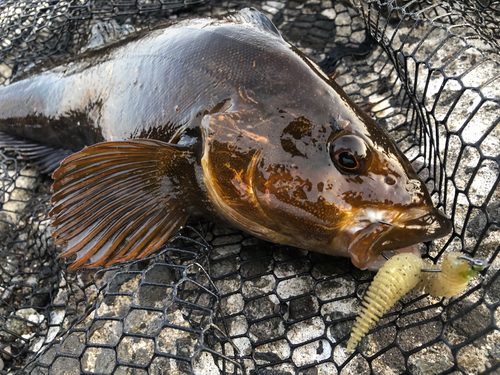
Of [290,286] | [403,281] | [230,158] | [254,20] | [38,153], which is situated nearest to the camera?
[403,281]

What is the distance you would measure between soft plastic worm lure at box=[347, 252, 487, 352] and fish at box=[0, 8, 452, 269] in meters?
0.15

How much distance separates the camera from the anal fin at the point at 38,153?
3.35m

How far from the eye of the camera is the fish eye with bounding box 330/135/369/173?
182cm

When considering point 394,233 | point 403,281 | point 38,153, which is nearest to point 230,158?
point 394,233

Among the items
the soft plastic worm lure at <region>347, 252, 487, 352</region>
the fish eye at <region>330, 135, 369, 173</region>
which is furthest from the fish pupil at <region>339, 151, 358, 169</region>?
the soft plastic worm lure at <region>347, 252, 487, 352</region>

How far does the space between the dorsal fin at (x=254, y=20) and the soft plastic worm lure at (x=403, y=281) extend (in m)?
1.65

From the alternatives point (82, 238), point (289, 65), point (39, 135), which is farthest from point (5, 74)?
point (289, 65)

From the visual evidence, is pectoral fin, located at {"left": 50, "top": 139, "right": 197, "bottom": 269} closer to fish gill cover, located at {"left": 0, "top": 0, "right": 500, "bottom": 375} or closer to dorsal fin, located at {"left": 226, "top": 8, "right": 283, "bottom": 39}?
fish gill cover, located at {"left": 0, "top": 0, "right": 500, "bottom": 375}

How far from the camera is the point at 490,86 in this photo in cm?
274

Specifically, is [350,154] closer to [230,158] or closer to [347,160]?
[347,160]

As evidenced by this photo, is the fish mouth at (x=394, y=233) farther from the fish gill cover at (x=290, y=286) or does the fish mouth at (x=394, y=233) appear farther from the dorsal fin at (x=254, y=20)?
the dorsal fin at (x=254, y=20)

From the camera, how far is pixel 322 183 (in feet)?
6.03

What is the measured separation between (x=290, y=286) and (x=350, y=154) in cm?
86

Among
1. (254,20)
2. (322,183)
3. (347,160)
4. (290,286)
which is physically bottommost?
(290,286)
